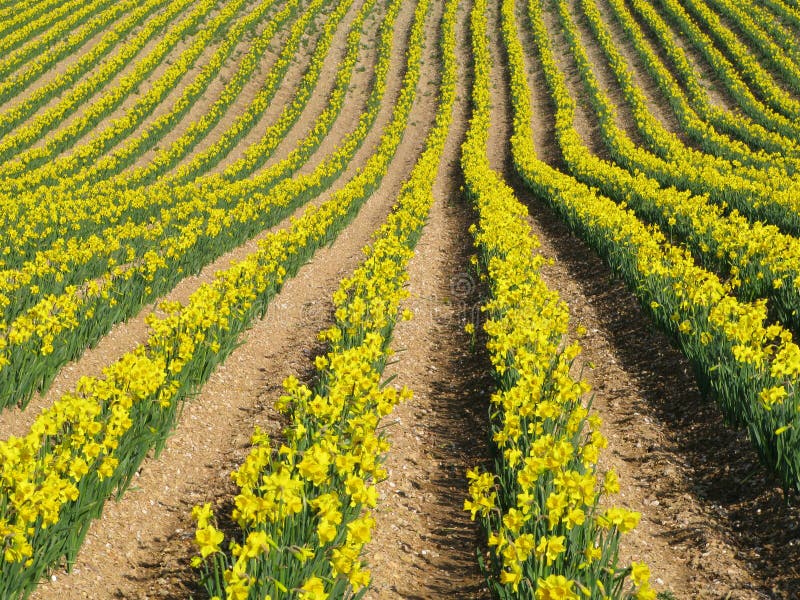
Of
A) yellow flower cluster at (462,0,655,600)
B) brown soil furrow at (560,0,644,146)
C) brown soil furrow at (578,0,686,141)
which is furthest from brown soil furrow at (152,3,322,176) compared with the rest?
yellow flower cluster at (462,0,655,600)

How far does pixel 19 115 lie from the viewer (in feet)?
82.3

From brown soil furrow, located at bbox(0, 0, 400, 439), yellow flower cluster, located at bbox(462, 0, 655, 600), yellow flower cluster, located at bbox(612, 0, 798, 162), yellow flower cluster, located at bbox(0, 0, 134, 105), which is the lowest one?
brown soil furrow, located at bbox(0, 0, 400, 439)

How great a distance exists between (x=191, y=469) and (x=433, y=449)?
2.31 meters

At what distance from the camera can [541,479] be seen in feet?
13.8

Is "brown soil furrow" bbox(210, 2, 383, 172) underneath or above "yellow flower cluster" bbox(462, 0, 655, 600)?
above

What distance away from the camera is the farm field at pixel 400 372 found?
389 centimetres

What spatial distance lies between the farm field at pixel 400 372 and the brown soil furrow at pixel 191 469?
29mm

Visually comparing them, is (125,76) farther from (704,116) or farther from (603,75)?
(704,116)

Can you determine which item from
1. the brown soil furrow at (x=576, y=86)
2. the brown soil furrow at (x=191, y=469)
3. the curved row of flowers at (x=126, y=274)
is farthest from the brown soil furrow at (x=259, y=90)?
the brown soil furrow at (x=191, y=469)

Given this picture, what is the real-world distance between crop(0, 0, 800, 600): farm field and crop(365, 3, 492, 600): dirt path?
0.04m

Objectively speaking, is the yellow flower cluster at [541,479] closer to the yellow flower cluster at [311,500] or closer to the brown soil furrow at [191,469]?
the yellow flower cluster at [311,500]

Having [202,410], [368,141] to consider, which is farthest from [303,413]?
[368,141]

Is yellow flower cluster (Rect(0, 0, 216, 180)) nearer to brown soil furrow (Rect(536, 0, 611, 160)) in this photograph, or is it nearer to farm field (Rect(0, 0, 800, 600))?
farm field (Rect(0, 0, 800, 600))

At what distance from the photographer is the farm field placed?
389 cm
